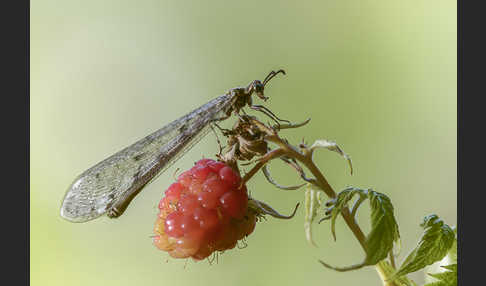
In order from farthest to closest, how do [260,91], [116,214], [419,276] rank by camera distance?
[419,276]
[260,91]
[116,214]

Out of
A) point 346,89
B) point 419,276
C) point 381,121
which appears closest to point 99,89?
point 346,89

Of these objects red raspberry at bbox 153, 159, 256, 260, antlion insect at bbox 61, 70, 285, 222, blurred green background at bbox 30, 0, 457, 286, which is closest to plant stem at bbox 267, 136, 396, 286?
red raspberry at bbox 153, 159, 256, 260

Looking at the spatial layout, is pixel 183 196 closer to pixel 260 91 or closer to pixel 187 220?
pixel 187 220

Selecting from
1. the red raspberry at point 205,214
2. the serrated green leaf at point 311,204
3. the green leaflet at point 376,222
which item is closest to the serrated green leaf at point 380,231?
the green leaflet at point 376,222

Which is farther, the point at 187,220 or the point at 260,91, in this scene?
the point at 260,91

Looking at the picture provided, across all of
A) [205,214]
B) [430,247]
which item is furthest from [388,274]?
[205,214]

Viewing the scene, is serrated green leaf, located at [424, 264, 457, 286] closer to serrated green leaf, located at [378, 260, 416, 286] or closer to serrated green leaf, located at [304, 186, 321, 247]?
serrated green leaf, located at [378, 260, 416, 286]

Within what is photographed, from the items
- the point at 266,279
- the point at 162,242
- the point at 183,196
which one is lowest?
the point at 266,279
